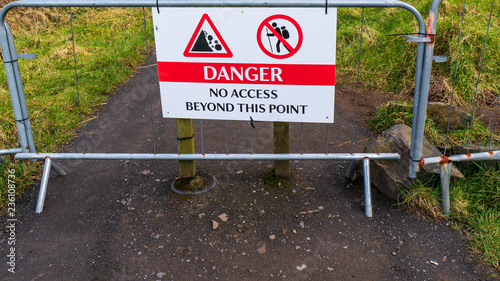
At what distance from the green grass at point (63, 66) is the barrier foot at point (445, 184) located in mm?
3690

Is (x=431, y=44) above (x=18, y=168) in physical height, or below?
above

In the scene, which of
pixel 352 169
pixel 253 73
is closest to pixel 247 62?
pixel 253 73

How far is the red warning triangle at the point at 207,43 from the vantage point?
3.21 m

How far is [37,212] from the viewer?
3.66 metres

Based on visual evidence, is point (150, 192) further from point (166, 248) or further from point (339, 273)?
point (339, 273)

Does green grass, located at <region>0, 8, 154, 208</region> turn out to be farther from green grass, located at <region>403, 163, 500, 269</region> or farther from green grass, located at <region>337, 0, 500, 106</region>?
green grass, located at <region>337, 0, 500, 106</region>

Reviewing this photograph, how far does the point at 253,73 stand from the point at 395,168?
4.96ft

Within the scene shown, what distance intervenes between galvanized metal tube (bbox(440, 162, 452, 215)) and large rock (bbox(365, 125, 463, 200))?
0.11 m

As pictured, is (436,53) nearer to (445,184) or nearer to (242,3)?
(445,184)

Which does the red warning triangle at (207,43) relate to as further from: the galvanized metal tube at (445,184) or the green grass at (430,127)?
the green grass at (430,127)

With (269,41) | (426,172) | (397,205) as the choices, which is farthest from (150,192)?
(426,172)

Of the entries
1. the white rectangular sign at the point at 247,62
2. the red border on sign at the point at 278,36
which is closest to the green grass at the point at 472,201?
the white rectangular sign at the point at 247,62

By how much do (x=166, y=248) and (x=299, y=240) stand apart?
3.29 feet

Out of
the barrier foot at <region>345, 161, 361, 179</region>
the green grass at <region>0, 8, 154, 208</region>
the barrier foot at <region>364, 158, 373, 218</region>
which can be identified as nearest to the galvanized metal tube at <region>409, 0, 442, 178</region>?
the barrier foot at <region>364, 158, 373, 218</region>
